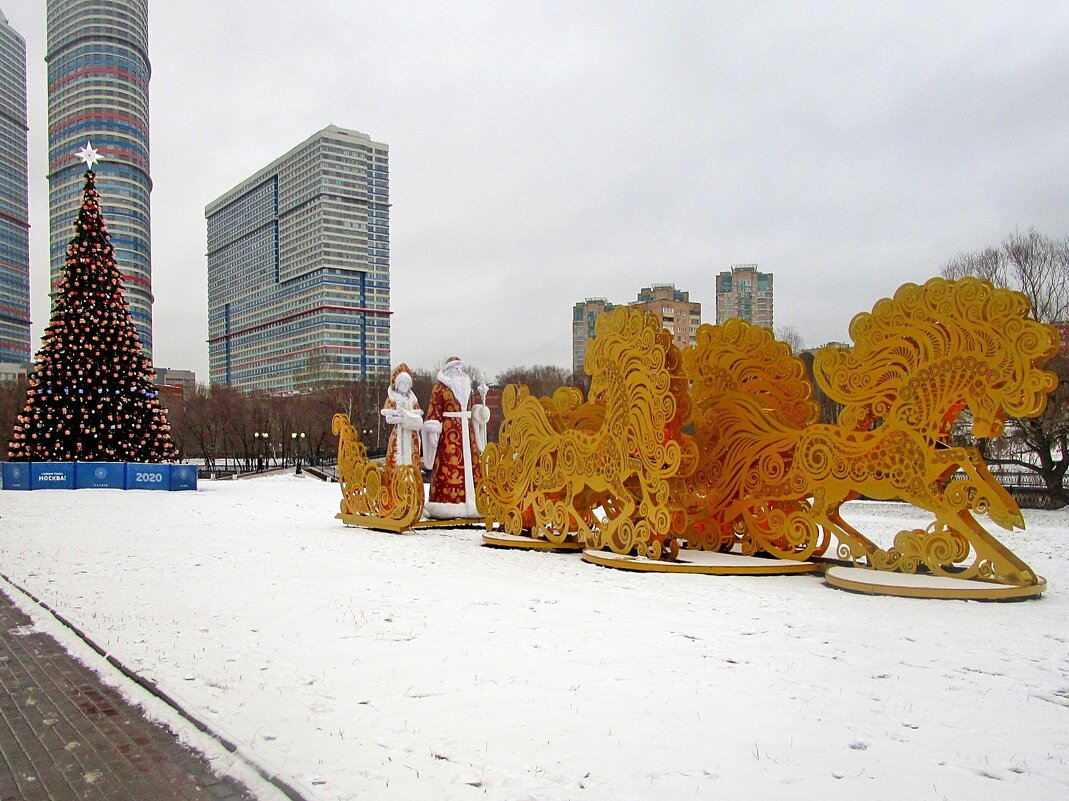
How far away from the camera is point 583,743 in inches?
142

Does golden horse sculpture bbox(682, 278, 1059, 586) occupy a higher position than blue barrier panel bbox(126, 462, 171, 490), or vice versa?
golden horse sculpture bbox(682, 278, 1059, 586)

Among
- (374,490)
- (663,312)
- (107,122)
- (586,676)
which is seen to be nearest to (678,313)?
(663,312)

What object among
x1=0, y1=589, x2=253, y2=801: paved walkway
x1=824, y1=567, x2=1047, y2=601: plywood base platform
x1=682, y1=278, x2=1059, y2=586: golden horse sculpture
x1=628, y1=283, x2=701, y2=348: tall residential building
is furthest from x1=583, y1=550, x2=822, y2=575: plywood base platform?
x1=628, y1=283, x2=701, y2=348: tall residential building

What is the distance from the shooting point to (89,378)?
23.7 metres

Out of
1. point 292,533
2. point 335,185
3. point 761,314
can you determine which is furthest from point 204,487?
point 335,185

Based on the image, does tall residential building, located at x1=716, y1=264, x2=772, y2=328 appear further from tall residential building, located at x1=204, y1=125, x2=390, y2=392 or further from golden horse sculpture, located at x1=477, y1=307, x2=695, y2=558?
golden horse sculpture, located at x1=477, y1=307, x2=695, y2=558

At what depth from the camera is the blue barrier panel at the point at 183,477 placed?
2433 cm

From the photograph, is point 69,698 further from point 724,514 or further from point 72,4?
point 72,4

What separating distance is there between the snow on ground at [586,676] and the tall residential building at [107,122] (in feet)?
206

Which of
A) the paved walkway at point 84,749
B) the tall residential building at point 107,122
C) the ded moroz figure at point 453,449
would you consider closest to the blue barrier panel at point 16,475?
the ded moroz figure at point 453,449

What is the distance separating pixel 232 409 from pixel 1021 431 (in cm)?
4538

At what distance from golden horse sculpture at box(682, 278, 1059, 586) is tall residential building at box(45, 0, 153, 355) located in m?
63.2

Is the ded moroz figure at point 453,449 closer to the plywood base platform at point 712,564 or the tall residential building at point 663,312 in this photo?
the plywood base platform at point 712,564

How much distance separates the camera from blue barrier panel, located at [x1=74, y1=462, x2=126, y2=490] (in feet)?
74.5
